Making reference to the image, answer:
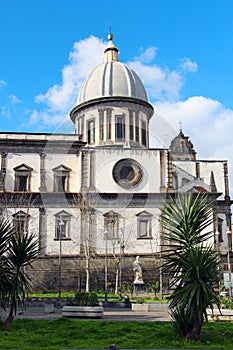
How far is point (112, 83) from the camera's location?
159 feet

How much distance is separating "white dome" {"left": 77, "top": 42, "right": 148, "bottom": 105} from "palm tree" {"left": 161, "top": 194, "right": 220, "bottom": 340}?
34.5m

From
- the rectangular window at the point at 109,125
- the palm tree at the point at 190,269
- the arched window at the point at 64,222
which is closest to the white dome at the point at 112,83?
the rectangular window at the point at 109,125

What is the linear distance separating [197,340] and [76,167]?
32.1 meters

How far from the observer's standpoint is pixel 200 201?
14562 millimetres

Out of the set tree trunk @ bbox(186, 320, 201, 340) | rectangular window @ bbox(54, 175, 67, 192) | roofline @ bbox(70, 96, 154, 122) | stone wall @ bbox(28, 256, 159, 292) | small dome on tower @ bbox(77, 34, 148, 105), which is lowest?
tree trunk @ bbox(186, 320, 201, 340)

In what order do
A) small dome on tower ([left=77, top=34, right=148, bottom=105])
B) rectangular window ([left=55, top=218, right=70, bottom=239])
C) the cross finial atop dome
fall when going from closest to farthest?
1. rectangular window ([left=55, top=218, right=70, bottom=239])
2. small dome on tower ([left=77, top=34, right=148, bottom=105])
3. the cross finial atop dome

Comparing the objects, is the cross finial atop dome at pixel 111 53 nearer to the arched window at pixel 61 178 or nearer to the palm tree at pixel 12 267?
the arched window at pixel 61 178

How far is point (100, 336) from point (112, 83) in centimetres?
3748

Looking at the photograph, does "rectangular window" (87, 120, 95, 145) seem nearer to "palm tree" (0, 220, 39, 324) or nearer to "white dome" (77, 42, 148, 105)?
"white dome" (77, 42, 148, 105)

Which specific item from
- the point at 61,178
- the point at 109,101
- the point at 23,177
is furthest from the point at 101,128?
the point at 23,177

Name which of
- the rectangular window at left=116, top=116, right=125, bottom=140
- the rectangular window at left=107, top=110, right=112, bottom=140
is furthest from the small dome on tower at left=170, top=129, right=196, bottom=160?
the rectangular window at left=107, top=110, right=112, bottom=140

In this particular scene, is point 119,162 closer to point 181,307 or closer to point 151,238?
point 151,238

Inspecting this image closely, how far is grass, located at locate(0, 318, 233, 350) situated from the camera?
12030 millimetres

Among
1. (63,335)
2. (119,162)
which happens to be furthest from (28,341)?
(119,162)
